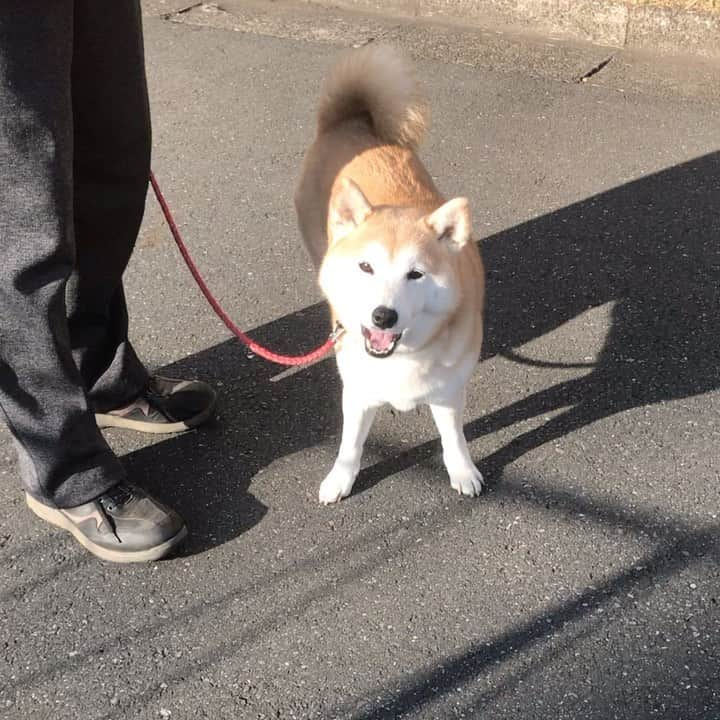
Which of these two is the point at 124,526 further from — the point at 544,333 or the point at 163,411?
the point at 544,333

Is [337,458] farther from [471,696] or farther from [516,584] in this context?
[471,696]

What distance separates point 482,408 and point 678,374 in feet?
2.06

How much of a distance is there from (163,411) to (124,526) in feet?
1.61

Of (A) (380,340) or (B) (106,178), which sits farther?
(B) (106,178)

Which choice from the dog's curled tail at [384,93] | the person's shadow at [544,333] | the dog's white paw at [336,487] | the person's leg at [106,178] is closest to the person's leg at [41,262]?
the person's leg at [106,178]

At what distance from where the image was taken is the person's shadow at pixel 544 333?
2.68m

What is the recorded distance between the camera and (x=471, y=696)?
6.59 ft

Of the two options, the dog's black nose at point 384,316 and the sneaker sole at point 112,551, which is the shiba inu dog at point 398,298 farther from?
the sneaker sole at point 112,551

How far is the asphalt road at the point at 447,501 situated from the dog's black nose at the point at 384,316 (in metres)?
0.61

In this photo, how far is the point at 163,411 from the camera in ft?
9.09

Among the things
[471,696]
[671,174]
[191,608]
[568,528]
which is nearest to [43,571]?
[191,608]

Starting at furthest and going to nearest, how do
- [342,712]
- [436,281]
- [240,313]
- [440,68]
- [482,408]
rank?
[440,68] → [240,313] → [482,408] → [436,281] → [342,712]

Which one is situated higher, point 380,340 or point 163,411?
point 380,340

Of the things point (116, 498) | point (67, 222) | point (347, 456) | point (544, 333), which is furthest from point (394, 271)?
point (544, 333)
